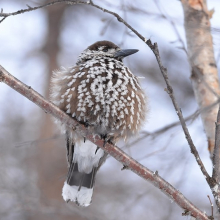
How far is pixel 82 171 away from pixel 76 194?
0.23m

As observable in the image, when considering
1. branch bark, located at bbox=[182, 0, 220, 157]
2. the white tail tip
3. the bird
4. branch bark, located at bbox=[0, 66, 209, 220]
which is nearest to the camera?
branch bark, located at bbox=[0, 66, 209, 220]

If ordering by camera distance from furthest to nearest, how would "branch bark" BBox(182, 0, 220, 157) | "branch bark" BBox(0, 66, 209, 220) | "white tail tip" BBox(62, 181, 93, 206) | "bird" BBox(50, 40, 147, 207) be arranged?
"white tail tip" BBox(62, 181, 93, 206), "branch bark" BBox(182, 0, 220, 157), "bird" BBox(50, 40, 147, 207), "branch bark" BBox(0, 66, 209, 220)

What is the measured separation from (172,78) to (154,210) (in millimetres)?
2321

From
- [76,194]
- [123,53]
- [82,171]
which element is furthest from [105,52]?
[76,194]

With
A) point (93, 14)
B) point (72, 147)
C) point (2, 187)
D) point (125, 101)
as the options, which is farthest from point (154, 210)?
point (93, 14)

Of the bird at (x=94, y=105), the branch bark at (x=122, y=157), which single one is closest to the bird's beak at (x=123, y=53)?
the bird at (x=94, y=105)

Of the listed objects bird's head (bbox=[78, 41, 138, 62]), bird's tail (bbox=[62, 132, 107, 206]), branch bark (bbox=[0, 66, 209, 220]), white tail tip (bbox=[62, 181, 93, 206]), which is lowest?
white tail tip (bbox=[62, 181, 93, 206])

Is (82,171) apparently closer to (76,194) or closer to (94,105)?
(76,194)

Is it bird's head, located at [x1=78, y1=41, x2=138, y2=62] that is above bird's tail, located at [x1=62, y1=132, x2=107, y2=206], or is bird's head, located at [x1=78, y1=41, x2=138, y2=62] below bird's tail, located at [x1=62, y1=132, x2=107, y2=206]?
above

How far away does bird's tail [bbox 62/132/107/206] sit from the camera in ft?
13.2

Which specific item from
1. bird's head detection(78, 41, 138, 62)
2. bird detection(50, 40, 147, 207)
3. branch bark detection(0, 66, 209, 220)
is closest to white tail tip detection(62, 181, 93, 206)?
bird detection(50, 40, 147, 207)

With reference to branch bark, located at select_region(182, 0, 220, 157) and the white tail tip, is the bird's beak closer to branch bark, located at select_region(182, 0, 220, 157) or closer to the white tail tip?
branch bark, located at select_region(182, 0, 220, 157)

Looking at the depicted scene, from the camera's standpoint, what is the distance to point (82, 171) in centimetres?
416

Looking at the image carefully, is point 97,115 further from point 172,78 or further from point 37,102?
point 172,78
